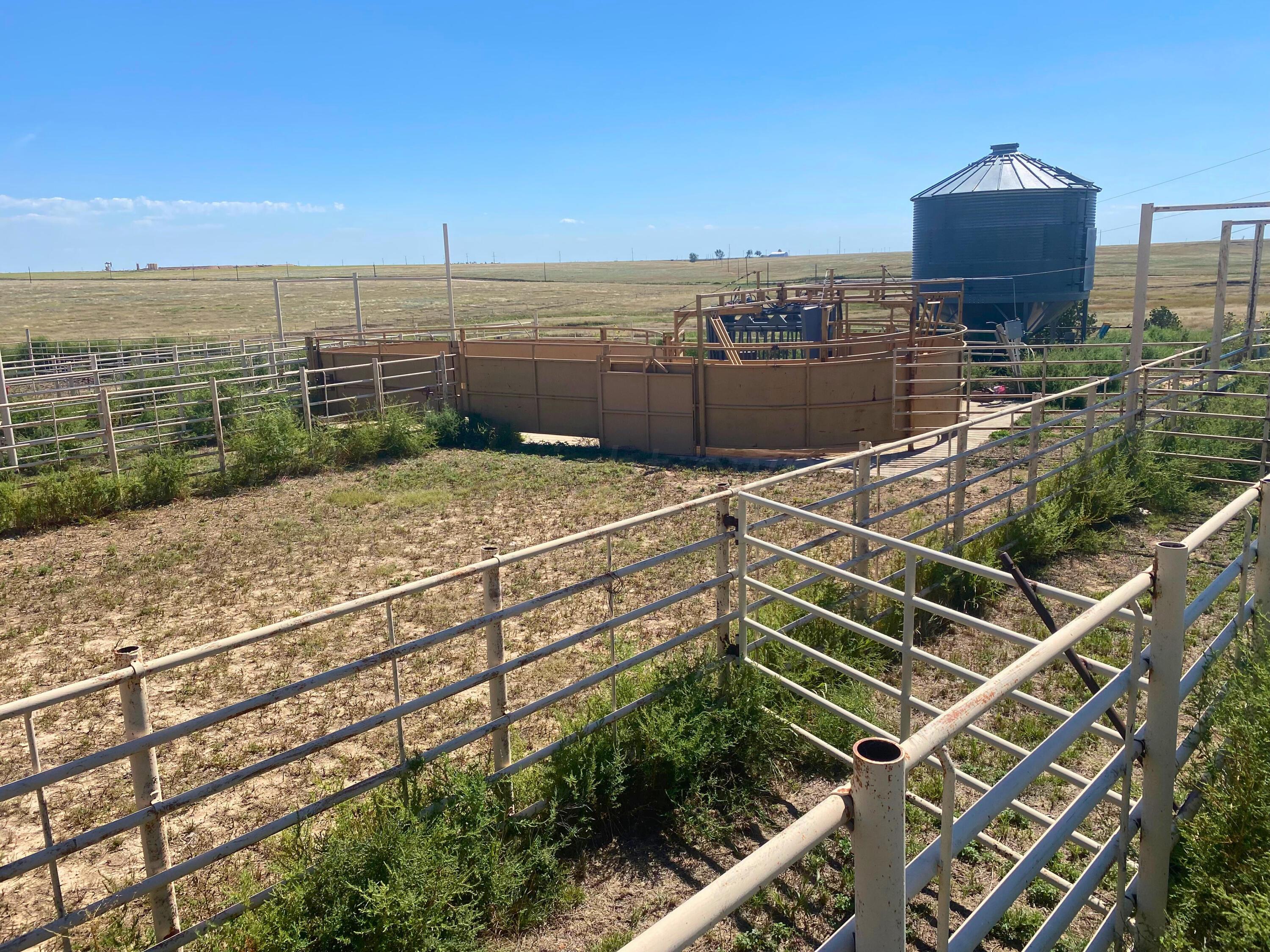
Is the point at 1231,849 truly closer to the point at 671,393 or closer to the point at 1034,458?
the point at 1034,458

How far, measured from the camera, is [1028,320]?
28.0 m

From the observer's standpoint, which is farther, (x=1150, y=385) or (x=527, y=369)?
(x=527, y=369)

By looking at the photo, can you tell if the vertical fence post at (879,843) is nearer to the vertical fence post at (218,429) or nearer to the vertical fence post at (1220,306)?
the vertical fence post at (1220,306)

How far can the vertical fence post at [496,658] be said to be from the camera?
4.18 metres

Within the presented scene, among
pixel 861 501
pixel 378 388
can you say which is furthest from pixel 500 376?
pixel 861 501

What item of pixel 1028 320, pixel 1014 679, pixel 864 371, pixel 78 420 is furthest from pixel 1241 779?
pixel 1028 320

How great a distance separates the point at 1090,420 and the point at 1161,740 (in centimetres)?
699

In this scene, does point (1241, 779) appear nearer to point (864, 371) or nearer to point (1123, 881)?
point (1123, 881)

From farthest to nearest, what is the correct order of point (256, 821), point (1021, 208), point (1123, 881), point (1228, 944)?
point (1021, 208), point (256, 821), point (1123, 881), point (1228, 944)

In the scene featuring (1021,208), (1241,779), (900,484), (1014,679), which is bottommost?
(900,484)

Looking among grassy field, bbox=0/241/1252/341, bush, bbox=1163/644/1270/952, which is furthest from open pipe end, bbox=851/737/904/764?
grassy field, bbox=0/241/1252/341

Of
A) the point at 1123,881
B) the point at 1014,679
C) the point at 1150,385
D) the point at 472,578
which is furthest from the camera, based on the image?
the point at 1150,385

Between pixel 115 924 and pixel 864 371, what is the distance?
46.3 feet

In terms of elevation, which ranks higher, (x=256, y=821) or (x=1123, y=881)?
(x=1123, y=881)
